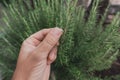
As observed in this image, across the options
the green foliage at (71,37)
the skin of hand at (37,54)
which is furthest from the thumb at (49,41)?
the green foliage at (71,37)

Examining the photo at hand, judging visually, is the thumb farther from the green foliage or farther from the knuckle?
the green foliage

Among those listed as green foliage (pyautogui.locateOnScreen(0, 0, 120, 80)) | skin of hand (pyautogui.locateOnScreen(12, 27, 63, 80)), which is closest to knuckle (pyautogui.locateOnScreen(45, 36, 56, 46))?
→ skin of hand (pyautogui.locateOnScreen(12, 27, 63, 80))

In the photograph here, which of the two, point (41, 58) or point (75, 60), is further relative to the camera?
point (75, 60)

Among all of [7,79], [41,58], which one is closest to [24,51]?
[41,58]

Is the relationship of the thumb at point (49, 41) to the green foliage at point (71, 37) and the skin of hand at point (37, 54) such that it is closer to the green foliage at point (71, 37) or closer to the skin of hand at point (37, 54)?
the skin of hand at point (37, 54)

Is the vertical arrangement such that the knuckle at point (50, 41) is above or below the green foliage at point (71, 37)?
above

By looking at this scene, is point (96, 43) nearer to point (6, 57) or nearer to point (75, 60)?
point (75, 60)

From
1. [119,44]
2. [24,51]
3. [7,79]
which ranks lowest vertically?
[7,79]
